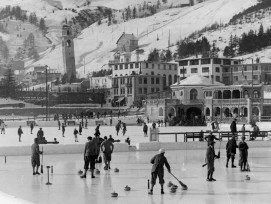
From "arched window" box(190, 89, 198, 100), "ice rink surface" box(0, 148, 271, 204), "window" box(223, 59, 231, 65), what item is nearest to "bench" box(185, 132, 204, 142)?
"ice rink surface" box(0, 148, 271, 204)

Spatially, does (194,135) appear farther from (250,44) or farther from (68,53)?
(68,53)

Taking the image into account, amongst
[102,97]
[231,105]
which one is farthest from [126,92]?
[231,105]

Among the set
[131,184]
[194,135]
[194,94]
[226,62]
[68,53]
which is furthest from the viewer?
[68,53]

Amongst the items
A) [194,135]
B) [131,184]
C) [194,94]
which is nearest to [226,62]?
[194,94]

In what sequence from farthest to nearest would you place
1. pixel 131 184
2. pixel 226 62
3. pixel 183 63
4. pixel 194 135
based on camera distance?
pixel 183 63 < pixel 226 62 < pixel 194 135 < pixel 131 184

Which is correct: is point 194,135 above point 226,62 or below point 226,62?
below

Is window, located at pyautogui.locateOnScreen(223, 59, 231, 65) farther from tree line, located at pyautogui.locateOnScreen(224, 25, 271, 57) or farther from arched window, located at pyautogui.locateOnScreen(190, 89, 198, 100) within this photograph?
tree line, located at pyautogui.locateOnScreen(224, 25, 271, 57)

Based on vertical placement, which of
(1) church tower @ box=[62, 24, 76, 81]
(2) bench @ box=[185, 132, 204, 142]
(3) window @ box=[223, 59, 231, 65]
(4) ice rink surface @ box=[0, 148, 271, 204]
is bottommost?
(4) ice rink surface @ box=[0, 148, 271, 204]

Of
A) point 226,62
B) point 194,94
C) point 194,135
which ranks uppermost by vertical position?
point 226,62

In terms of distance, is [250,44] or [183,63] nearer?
[183,63]
